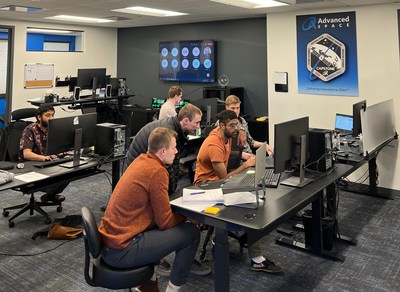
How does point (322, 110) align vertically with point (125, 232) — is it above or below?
above

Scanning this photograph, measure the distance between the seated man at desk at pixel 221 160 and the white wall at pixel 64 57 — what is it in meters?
5.49

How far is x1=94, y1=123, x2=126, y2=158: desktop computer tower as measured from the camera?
13.0 ft

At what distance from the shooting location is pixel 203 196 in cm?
248

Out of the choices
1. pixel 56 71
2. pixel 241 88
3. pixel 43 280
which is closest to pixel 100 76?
pixel 56 71

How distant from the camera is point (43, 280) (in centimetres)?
294

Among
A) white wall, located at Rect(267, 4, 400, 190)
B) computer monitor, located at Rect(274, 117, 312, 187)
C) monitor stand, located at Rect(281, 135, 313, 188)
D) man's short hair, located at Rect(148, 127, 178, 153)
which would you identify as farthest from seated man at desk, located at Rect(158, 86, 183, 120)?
man's short hair, located at Rect(148, 127, 178, 153)

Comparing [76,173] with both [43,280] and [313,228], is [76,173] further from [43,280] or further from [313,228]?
[313,228]

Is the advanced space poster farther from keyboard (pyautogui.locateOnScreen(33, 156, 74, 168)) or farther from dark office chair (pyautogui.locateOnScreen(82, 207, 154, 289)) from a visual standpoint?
dark office chair (pyautogui.locateOnScreen(82, 207, 154, 289))

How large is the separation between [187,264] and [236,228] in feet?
1.44

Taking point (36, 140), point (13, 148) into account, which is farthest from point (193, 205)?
point (13, 148)

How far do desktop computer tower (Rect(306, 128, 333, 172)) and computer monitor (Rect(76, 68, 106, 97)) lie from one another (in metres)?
5.05

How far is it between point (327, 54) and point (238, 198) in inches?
145

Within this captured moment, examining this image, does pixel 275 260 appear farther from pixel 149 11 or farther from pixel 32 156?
pixel 149 11

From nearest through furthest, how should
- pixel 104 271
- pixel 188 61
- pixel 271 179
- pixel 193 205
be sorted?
pixel 104 271, pixel 193 205, pixel 271 179, pixel 188 61
